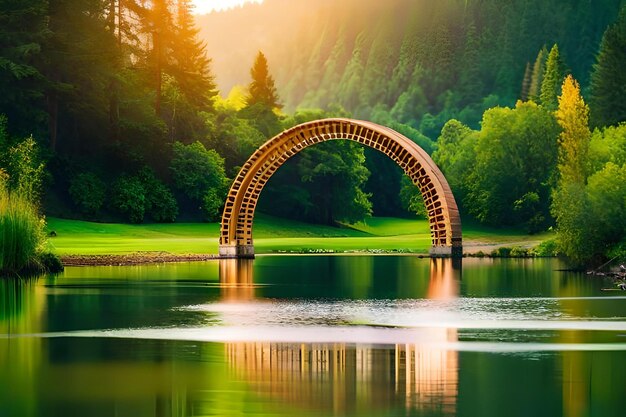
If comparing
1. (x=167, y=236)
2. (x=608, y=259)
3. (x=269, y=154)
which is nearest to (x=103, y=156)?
(x=167, y=236)

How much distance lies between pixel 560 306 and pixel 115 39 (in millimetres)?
62541

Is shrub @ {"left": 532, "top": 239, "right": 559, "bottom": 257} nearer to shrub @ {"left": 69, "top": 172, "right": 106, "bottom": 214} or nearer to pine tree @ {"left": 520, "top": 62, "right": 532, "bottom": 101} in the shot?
shrub @ {"left": 69, "top": 172, "right": 106, "bottom": 214}

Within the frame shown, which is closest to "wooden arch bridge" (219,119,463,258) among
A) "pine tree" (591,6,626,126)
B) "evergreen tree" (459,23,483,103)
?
"pine tree" (591,6,626,126)

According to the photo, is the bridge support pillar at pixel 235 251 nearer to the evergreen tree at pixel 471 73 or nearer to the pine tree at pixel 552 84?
the pine tree at pixel 552 84

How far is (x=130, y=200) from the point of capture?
7862cm

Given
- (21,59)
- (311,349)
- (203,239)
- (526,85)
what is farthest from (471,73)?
(311,349)

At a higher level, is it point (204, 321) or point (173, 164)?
point (173, 164)

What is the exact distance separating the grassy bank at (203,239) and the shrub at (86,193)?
393 cm

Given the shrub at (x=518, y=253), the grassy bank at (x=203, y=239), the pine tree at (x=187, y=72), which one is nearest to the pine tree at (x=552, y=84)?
the grassy bank at (x=203, y=239)

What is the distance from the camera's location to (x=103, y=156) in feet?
283

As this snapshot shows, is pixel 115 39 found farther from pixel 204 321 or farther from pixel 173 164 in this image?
pixel 204 321

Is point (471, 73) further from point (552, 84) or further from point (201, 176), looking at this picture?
point (201, 176)

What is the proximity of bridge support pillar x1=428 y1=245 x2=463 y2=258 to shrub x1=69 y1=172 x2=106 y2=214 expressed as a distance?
102ft

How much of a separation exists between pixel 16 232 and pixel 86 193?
134 ft
